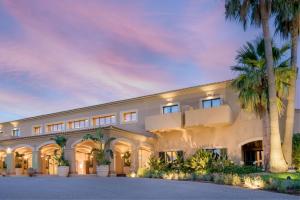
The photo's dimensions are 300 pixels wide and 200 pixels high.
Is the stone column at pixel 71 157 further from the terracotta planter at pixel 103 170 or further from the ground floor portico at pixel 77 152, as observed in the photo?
the terracotta planter at pixel 103 170

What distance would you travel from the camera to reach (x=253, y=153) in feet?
88.8

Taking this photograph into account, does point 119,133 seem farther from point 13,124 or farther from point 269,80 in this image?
point 13,124

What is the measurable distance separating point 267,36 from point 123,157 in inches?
597

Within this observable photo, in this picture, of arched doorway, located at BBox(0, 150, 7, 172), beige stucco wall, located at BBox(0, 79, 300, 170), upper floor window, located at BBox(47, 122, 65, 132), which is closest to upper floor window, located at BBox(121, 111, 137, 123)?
beige stucco wall, located at BBox(0, 79, 300, 170)

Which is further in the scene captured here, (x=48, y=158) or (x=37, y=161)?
(x=48, y=158)

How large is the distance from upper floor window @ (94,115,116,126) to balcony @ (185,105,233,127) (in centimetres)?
834

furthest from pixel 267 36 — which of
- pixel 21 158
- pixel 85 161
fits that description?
pixel 21 158

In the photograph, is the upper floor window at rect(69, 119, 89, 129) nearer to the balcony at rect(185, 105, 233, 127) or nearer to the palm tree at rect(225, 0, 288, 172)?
the balcony at rect(185, 105, 233, 127)

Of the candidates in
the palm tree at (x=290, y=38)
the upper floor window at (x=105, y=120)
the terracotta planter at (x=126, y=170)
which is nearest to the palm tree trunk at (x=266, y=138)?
the palm tree at (x=290, y=38)

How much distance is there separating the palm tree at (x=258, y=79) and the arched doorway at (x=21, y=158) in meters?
20.4

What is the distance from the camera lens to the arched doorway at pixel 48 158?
3326 centimetres

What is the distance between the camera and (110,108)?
112ft

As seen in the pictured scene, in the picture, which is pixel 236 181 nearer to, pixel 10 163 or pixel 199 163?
pixel 199 163

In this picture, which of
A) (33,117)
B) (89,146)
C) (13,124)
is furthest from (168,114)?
(13,124)
